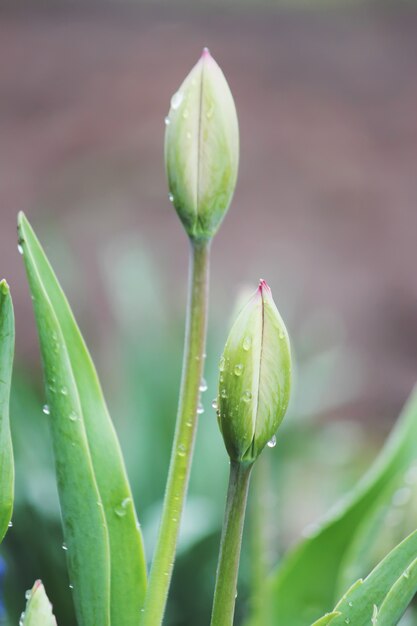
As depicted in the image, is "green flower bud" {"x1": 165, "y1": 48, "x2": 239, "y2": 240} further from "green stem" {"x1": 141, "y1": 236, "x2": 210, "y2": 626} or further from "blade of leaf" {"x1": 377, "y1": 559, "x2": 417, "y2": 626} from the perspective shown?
"blade of leaf" {"x1": 377, "y1": 559, "x2": 417, "y2": 626}

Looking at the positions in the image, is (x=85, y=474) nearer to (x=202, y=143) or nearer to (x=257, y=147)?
(x=202, y=143)

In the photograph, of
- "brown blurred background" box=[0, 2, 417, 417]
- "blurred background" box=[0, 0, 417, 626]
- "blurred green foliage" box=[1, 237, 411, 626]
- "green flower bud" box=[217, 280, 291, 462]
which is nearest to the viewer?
"green flower bud" box=[217, 280, 291, 462]

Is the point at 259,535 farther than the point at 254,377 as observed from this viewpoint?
Yes

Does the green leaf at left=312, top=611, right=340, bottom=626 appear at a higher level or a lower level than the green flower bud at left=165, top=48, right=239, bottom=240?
lower

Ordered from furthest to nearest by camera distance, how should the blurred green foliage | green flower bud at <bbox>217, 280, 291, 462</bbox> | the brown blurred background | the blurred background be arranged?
1. the brown blurred background
2. the blurred background
3. the blurred green foliage
4. green flower bud at <bbox>217, 280, 291, 462</bbox>

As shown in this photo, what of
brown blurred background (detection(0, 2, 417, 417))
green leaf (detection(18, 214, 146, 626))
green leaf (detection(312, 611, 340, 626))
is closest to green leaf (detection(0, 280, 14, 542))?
green leaf (detection(18, 214, 146, 626))

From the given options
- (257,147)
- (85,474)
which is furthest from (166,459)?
(257,147)
